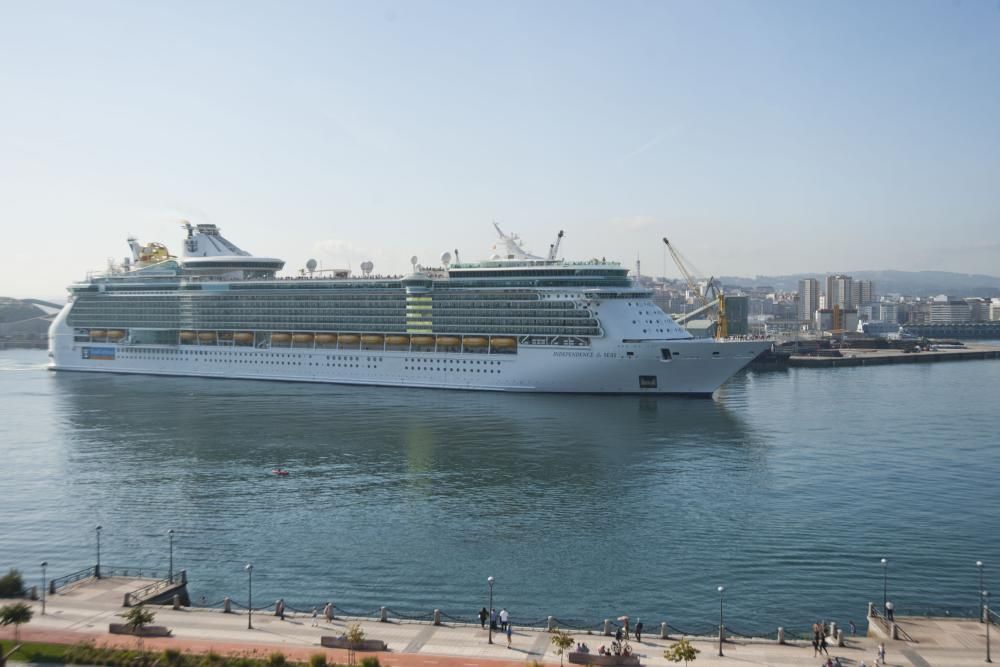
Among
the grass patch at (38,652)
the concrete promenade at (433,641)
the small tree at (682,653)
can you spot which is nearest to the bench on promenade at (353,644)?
the concrete promenade at (433,641)

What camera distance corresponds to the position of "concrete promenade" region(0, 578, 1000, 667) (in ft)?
68.3

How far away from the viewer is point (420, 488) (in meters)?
39.2

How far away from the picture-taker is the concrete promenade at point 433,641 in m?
20.8

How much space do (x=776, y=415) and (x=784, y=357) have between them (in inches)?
2477

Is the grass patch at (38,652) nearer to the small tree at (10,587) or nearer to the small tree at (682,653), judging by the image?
the small tree at (10,587)

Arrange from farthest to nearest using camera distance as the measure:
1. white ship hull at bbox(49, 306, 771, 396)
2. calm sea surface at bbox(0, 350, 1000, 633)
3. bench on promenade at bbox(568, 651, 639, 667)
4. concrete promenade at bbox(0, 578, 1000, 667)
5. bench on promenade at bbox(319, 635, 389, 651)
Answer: white ship hull at bbox(49, 306, 771, 396), calm sea surface at bbox(0, 350, 1000, 633), bench on promenade at bbox(319, 635, 389, 651), concrete promenade at bbox(0, 578, 1000, 667), bench on promenade at bbox(568, 651, 639, 667)

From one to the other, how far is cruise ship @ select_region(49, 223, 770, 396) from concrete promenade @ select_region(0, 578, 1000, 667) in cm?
4289

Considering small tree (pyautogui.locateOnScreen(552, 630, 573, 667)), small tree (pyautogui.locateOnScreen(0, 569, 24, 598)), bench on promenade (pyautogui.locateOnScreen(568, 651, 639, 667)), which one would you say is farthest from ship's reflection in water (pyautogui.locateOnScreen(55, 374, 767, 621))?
small tree (pyautogui.locateOnScreen(0, 569, 24, 598))

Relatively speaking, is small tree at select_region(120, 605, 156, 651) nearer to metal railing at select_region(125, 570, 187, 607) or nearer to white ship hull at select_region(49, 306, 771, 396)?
metal railing at select_region(125, 570, 187, 607)

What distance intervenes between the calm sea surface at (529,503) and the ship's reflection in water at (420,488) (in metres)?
0.14

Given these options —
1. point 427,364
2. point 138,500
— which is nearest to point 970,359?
point 427,364

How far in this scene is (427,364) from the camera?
7375cm

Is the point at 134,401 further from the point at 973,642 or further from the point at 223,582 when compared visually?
the point at 973,642

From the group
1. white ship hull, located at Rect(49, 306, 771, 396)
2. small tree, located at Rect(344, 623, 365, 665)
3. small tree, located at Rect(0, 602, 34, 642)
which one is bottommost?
small tree, located at Rect(344, 623, 365, 665)
